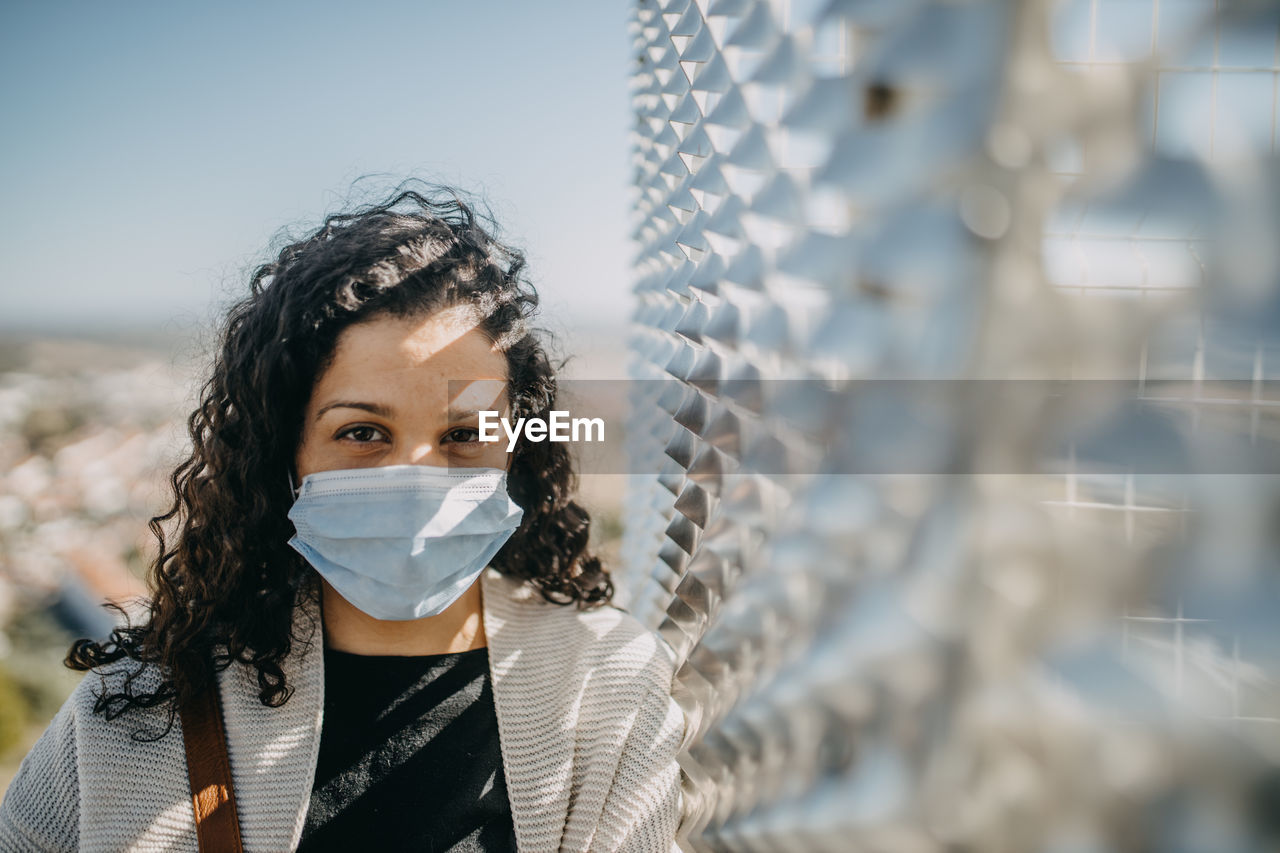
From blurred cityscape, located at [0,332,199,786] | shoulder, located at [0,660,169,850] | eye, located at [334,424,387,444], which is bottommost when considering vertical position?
blurred cityscape, located at [0,332,199,786]

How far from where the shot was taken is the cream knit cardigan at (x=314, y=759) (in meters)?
1.52

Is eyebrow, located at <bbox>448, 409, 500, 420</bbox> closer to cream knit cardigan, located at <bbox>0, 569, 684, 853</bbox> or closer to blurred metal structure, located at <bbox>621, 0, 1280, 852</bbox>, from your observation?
cream knit cardigan, located at <bbox>0, 569, 684, 853</bbox>

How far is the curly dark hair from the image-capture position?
1696 mm

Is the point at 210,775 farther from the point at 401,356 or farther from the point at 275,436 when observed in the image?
the point at 401,356

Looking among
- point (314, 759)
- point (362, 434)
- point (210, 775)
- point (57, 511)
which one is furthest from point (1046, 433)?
point (57, 511)

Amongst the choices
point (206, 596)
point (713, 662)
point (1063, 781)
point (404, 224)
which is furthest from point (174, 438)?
point (1063, 781)

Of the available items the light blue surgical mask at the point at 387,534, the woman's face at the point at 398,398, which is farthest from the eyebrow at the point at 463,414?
the light blue surgical mask at the point at 387,534

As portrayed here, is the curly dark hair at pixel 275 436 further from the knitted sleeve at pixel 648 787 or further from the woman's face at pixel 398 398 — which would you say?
the knitted sleeve at pixel 648 787

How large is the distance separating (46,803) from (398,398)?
1126 millimetres

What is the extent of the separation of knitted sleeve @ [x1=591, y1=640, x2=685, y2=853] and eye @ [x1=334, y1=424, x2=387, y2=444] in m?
0.88

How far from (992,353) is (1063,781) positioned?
1.18 ft

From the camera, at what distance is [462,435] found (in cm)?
176

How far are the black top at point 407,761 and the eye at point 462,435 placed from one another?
0.55 metres

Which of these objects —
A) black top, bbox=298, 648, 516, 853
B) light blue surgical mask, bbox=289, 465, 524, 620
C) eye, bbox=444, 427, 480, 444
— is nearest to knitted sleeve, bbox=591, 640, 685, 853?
black top, bbox=298, 648, 516, 853
